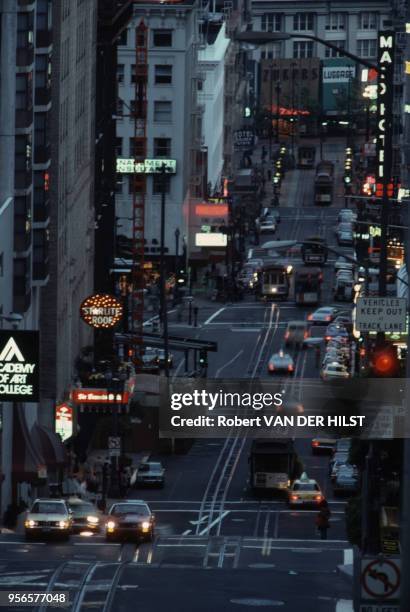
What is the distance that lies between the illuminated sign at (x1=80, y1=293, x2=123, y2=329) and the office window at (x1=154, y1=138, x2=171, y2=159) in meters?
76.4

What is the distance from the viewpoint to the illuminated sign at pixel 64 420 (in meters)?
96.8

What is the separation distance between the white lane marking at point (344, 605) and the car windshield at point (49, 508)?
2201 centimetres

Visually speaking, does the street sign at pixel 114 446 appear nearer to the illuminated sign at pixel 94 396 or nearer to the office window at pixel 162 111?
the illuminated sign at pixel 94 396

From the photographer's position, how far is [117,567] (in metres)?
54.5

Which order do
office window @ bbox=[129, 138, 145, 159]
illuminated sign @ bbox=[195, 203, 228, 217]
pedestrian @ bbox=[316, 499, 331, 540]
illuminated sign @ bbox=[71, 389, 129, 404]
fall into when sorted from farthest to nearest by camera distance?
illuminated sign @ bbox=[195, 203, 228, 217] → office window @ bbox=[129, 138, 145, 159] → illuminated sign @ bbox=[71, 389, 129, 404] → pedestrian @ bbox=[316, 499, 331, 540]

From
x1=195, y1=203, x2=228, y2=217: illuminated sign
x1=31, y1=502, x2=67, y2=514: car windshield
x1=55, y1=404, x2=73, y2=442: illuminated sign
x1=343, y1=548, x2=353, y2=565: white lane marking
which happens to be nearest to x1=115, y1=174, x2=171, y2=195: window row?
x1=195, y1=203, x2=228, y2=217: illuminated sign

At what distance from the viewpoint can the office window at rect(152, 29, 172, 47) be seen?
180875mm

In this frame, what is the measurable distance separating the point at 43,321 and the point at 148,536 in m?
29.3

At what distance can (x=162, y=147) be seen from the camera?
182 m

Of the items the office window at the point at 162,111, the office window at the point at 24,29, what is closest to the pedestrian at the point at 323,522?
the office window at the point at 24,29

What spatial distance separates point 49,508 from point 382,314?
29.2 meters

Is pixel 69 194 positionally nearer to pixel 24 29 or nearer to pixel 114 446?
pixel 114 446

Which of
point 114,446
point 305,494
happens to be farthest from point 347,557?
point 114,446

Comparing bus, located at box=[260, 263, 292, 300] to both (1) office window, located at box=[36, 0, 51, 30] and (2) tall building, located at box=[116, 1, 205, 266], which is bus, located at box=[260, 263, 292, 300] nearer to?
(2) tall building, located at box=[116, 1, 205, 266]
